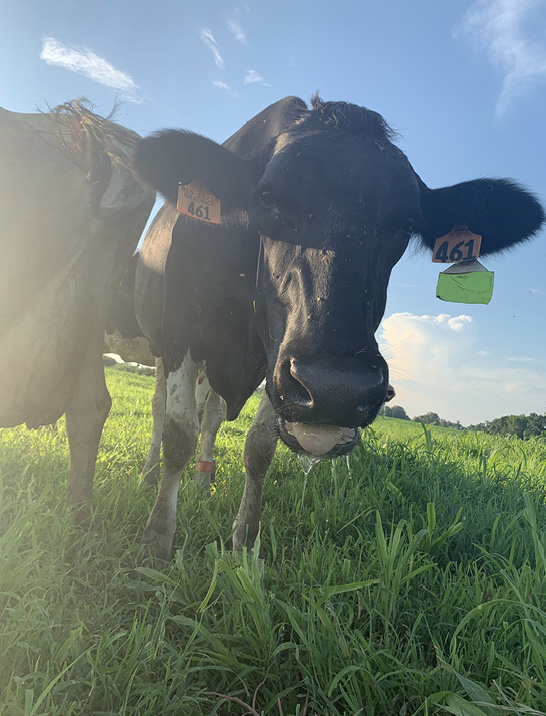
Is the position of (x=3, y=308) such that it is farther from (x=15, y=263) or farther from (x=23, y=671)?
(x=23, y=671)

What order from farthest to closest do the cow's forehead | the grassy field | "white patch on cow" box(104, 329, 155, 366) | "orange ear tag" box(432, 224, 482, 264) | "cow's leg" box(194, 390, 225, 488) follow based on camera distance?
"white patch on cow" box(104, 329, 155, 366)
"cow's leg" box(194, 390, 225, 488)
"orange ear tag" box(432, 224, 482, 264)
the cow's forehead
the grassy field

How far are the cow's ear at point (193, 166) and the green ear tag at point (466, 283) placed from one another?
4.70ft

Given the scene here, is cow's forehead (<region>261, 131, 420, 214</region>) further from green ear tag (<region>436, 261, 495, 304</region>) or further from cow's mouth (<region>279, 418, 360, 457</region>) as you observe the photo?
cow's mouth (<region>279, 418, 360, 457</region>)

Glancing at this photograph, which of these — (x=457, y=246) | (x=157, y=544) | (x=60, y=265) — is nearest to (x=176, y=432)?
(x=157, y=544)

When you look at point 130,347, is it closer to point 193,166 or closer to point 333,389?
point 193,166

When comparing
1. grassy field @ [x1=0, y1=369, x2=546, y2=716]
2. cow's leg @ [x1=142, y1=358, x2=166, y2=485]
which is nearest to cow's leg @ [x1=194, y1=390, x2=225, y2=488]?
cow's leg @ [x1=142, y1=358, x2=166, y2=485]

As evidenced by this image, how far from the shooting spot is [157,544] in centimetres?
282

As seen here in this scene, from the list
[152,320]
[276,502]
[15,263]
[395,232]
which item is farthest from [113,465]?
[395,232]

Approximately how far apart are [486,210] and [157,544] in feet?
9.50

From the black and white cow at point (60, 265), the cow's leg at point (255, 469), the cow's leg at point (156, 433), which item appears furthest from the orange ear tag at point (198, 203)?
the cow's leg at point (156, 433)

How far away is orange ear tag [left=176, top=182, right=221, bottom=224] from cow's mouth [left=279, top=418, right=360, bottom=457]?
1427mm

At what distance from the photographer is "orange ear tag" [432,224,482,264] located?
3.40 metres

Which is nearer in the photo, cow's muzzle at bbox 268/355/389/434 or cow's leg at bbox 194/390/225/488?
cow's muzzle at bbox 268/355/389/434

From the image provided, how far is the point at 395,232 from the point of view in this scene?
2.63 meters
